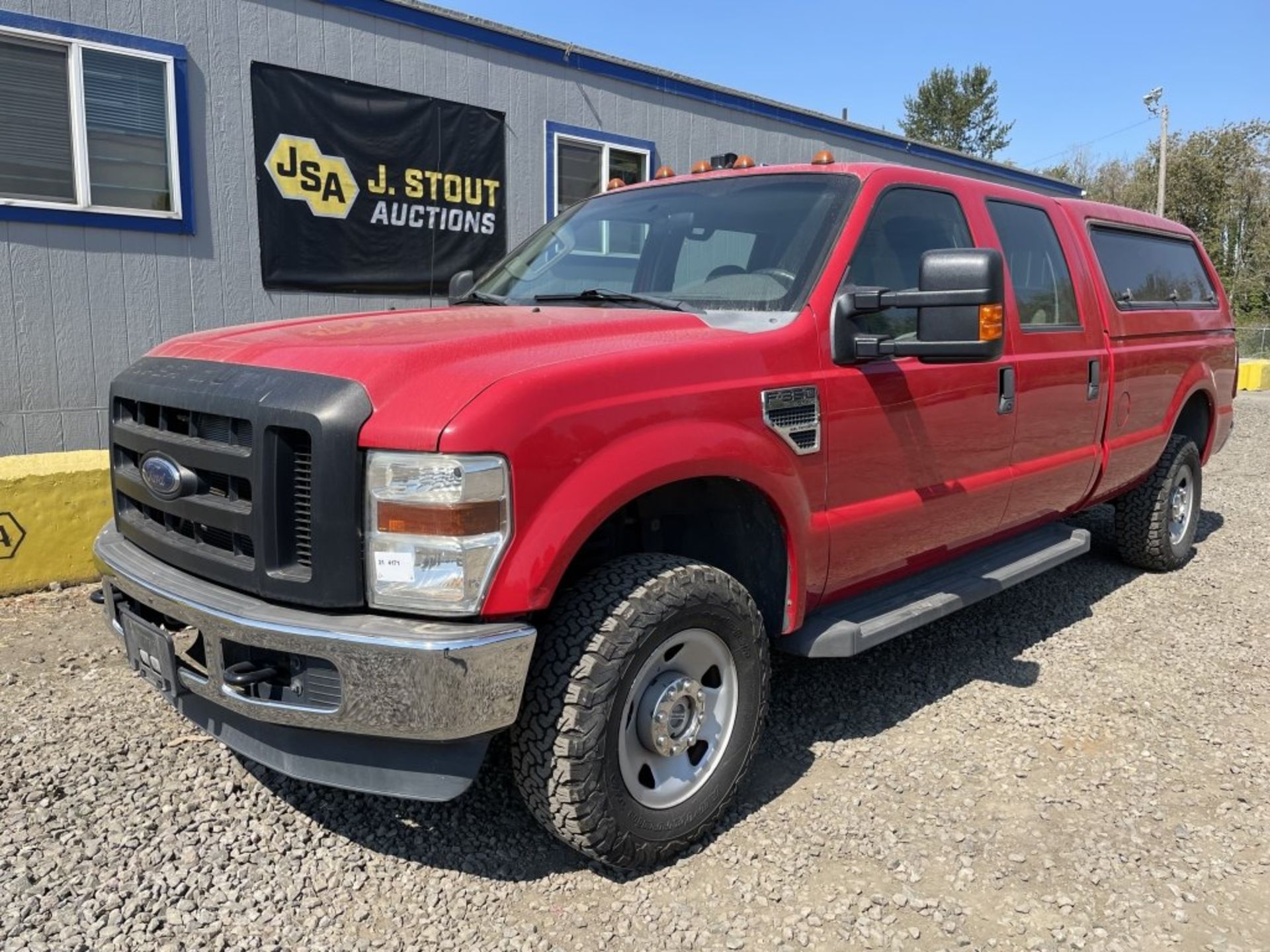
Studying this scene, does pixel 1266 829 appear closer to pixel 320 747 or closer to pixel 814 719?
pixel 814 719

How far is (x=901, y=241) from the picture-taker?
3.55 meters

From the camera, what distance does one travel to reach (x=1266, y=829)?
2.94 m

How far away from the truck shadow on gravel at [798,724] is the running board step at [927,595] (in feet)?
1.44

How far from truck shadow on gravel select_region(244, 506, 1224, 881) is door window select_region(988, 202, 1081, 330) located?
4.90ft

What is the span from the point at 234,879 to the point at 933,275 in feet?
8.60

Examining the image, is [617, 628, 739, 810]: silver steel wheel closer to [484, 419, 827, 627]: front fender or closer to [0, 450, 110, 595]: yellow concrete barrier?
[484, 419, 827, 627]: front fender

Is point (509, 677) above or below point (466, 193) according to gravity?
below

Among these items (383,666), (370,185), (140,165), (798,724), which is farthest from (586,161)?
(383,666)

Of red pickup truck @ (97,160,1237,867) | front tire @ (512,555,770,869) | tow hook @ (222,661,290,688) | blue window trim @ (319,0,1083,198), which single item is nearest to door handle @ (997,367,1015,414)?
red pickup truck @ (97,160,1237,867)

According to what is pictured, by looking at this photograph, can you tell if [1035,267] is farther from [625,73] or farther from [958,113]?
[958,113]

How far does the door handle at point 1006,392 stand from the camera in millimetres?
3820

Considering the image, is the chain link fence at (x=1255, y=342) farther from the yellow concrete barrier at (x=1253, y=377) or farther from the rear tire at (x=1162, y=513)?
the rear tire at (x=1162, y=513)

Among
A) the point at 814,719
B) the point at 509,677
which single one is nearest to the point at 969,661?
the point at 814,719

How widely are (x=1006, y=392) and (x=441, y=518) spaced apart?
2.58 metres
